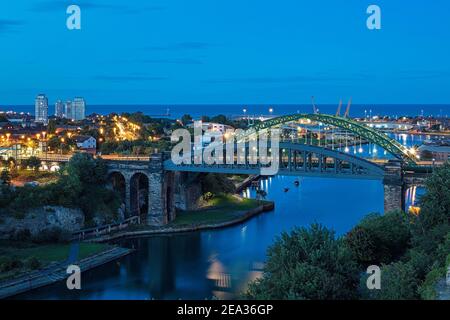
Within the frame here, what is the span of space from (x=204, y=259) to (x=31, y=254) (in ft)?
28.4

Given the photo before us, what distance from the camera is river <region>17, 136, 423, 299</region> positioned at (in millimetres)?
26172


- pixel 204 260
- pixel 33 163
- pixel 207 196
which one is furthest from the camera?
pixel 207 196

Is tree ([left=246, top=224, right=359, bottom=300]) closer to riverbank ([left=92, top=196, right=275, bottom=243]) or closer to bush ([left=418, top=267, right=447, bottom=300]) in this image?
bush ([left=418, top=267, right=447, bottom=300])

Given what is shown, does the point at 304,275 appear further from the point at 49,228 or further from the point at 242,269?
the point at 49,228

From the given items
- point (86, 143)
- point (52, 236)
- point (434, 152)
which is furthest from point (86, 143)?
point (434, 152)

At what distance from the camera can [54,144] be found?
55.1 metres

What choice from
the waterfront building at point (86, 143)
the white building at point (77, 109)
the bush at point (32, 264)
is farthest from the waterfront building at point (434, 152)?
the white building at point (77, 109)

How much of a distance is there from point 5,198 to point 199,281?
12.7 metres

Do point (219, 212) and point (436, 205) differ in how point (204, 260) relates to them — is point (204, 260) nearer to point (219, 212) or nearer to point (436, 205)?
point (219, 212)

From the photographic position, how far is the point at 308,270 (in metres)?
15.6

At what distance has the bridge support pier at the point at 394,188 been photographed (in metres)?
32.0

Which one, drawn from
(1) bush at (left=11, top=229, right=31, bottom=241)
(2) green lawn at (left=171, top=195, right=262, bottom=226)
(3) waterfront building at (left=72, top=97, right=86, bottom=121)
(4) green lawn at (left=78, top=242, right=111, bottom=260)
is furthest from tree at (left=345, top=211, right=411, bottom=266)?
(3) waterfront building at (left=72, top=97, right=86, bottom=121)

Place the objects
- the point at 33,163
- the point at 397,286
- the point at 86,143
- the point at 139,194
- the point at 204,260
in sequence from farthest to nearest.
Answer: the point at 86,143 < the point at 33,163 < the point at 139,194 < the point at 204,260 < the point at 397,286
